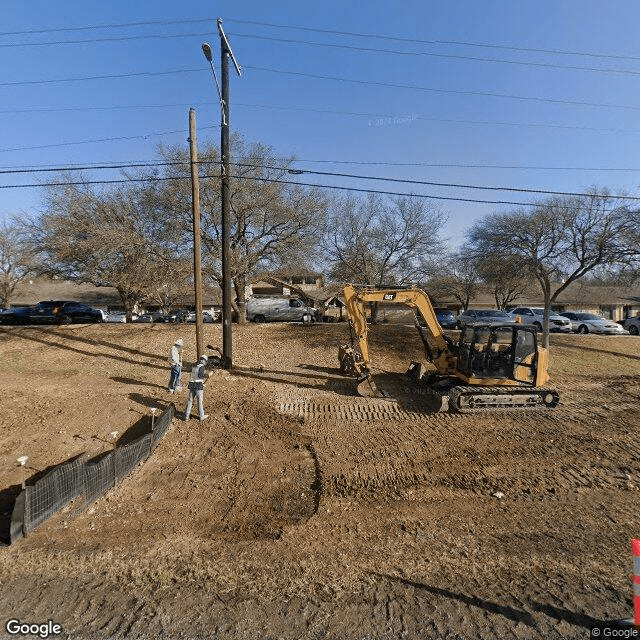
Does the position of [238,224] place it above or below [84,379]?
above

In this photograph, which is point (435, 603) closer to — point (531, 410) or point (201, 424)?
point (201, 424)

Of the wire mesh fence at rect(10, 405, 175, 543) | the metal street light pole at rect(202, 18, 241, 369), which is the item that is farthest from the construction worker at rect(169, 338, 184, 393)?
the wire mesh fence at rect(10, 405, 175, 543)

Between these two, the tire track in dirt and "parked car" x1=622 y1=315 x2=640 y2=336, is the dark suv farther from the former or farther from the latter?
"parked car" x1=622 y1=315 x2=640 y2=336

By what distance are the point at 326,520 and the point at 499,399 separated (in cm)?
691

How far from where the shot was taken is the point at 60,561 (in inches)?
183

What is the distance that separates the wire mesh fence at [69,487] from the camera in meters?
5.14

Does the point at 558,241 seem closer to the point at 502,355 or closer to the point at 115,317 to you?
the point at 502,355

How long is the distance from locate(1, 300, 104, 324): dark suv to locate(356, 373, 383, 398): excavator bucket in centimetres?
2290

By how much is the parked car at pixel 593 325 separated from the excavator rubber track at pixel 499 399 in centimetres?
1957

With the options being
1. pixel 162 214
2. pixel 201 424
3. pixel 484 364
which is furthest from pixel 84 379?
pixel 484 364

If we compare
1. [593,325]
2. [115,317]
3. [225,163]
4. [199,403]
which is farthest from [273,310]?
[199,403]

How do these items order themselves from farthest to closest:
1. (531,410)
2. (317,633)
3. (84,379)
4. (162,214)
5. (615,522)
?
1. (162,214)
2. (84,379)
3. (531,410)
4. (615,522)
5. (317,633)

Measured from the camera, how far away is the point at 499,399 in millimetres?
10773

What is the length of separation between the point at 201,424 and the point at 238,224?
12518mm
